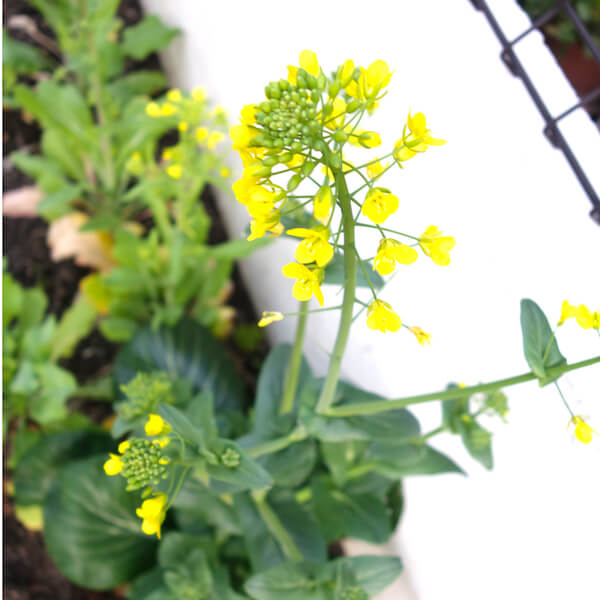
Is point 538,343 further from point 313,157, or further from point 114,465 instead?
point 114,465

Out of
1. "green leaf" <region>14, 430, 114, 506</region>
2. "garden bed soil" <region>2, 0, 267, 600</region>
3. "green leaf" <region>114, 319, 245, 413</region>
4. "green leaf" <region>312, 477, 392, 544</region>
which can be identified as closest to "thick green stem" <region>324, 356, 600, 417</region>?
"green leaf" <region>312, 477, 392, 544</region>

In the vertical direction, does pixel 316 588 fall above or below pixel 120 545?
below

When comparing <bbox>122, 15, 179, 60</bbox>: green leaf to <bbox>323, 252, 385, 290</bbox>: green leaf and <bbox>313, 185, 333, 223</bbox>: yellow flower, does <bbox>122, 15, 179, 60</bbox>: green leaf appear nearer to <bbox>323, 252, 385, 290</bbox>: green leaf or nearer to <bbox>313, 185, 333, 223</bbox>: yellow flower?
<bbox>323, 252, 385, 290</bbox>: green leaf

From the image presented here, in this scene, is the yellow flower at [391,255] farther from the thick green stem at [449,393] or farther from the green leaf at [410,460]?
the green leaf at [410,460]

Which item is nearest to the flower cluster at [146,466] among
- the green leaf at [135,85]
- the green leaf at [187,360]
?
the green leaf at [187,360]

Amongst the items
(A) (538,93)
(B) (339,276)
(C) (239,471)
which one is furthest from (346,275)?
(A) (538,93)

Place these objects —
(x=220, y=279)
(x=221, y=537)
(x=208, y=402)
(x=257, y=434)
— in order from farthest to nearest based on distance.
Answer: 1. (x=220, y=279)
2. (x=221, y=537)
3. (x=257, y=434)
4. (x=208, y=402)

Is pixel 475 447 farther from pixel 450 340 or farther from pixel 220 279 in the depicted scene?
pixel 220 279

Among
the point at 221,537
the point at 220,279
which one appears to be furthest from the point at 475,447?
the point at 220,279
